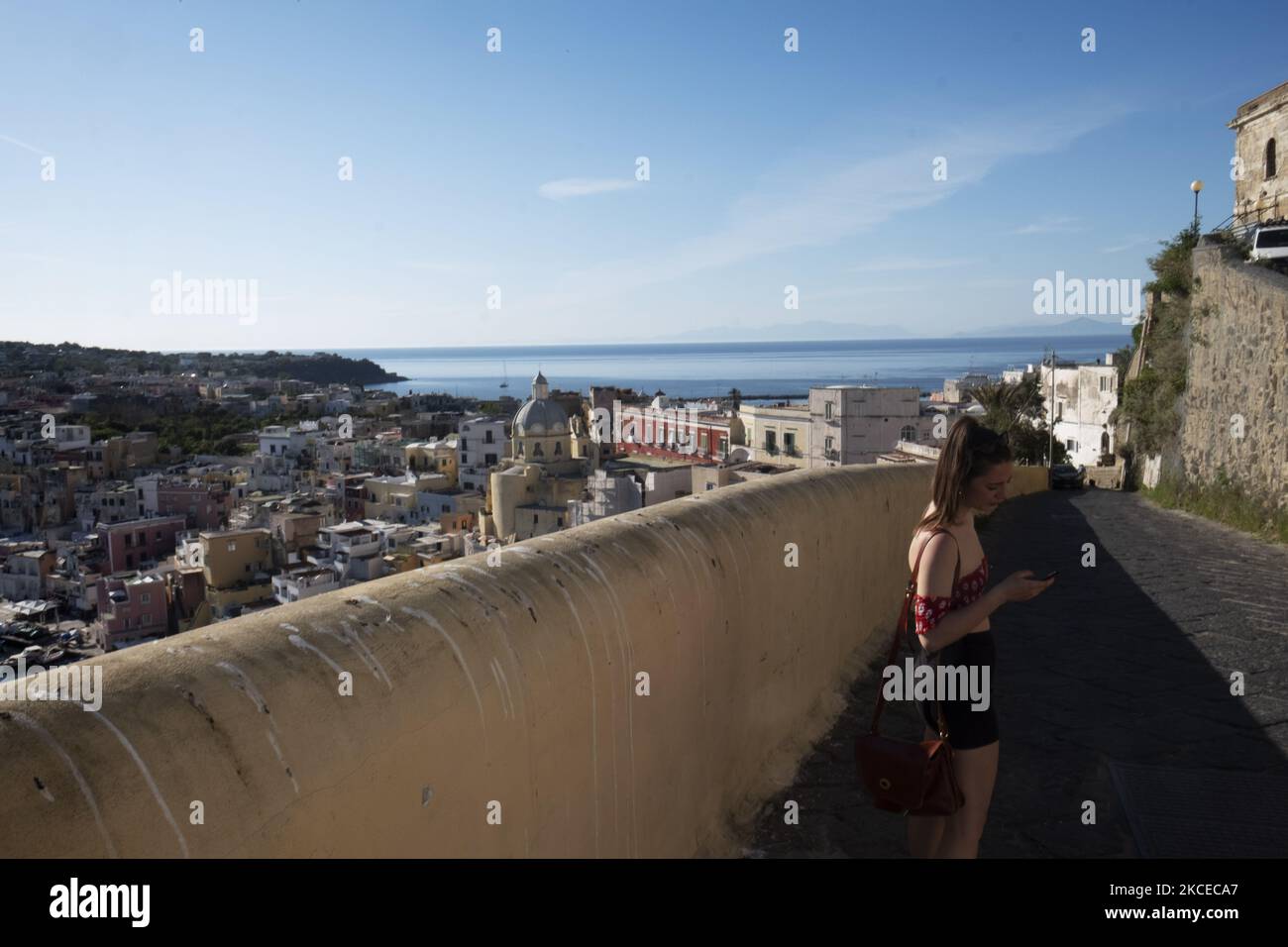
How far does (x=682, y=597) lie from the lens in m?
2.60

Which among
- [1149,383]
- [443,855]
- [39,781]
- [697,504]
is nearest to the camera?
[39,781]

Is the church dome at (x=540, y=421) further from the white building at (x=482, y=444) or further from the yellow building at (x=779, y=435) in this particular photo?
the yellow building at (x=779, y=435)

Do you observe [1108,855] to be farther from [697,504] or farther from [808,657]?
[697,504]

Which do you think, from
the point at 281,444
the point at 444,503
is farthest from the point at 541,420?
the point at 281,444

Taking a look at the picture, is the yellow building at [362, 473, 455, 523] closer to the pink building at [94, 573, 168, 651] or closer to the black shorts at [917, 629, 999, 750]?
the pink building at [94, 573, 168, 651]

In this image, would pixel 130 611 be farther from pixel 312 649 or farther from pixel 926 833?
pixel 312 649

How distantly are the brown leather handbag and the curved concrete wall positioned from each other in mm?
526

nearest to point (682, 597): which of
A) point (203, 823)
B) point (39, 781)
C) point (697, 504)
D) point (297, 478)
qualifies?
point (697, 504)

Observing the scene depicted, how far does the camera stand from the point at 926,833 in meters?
2.47

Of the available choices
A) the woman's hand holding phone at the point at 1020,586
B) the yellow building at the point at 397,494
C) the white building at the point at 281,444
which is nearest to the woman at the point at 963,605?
the woman's hand holding phone at the point at 1020,586

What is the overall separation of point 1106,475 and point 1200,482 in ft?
44.1

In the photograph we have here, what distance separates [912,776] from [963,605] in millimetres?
450

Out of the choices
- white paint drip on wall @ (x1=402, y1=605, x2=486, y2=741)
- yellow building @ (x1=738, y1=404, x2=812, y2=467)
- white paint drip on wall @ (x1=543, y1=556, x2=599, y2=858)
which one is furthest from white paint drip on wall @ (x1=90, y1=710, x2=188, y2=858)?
yellow building @ (x1=738, y1=404, x2=812, y2=467)
